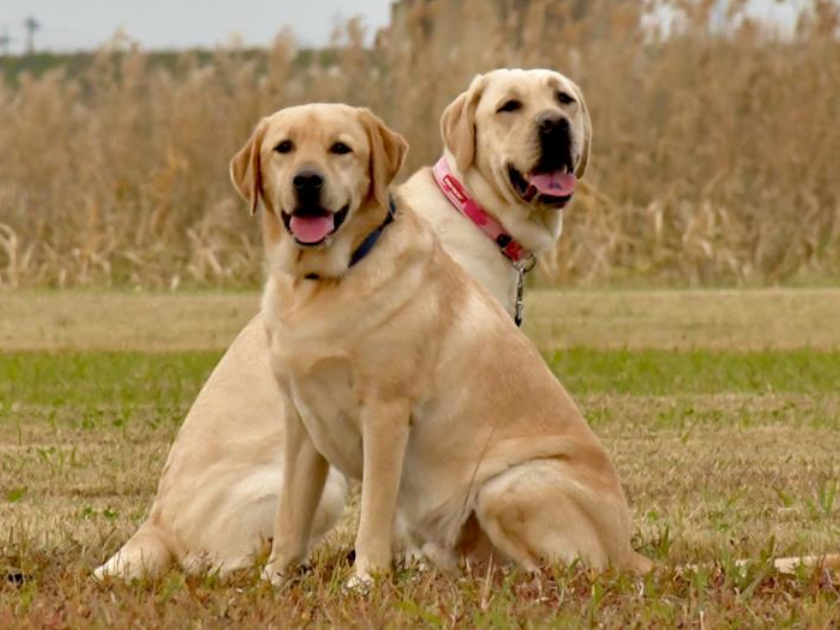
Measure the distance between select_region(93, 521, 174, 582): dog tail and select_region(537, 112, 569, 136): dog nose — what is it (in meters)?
2.44

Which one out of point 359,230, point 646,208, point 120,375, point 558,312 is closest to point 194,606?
point 359,230

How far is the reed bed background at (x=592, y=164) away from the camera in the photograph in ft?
56.2

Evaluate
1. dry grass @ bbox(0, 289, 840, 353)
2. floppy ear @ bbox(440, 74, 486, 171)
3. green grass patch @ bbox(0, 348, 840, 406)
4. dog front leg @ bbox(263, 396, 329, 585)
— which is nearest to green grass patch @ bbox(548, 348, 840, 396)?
green grass patch @ bbox(0, 348, 840, 406)

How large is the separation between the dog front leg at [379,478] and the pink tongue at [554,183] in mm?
2240

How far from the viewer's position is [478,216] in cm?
758

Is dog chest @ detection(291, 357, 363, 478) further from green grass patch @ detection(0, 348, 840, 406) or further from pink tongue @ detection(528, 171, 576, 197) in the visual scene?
green grass patch @ detection(0, 348, 840, 406)

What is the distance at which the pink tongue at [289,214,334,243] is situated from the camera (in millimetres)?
5660

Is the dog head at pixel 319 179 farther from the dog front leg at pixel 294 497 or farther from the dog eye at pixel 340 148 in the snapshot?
the dog front leg at pixel 294 497

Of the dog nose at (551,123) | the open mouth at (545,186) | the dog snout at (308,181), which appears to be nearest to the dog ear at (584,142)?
the open mouth at (545,186)

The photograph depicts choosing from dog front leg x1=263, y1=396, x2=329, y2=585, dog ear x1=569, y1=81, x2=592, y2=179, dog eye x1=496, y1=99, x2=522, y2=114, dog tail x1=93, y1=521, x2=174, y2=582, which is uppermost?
dog eye x1=496, y1=99, x2=522, y2=114

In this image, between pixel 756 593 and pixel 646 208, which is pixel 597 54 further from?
pixel 756 593

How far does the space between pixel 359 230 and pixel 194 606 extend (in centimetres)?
121

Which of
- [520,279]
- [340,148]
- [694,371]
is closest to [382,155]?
[340,148]

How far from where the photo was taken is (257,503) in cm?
589
